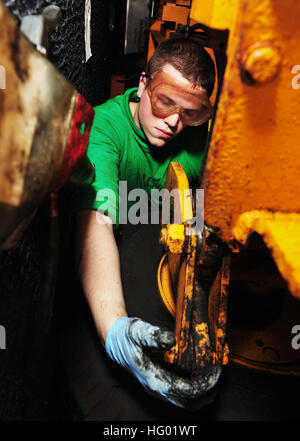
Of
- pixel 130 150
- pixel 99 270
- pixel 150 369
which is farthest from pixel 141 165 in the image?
pixel 150 369

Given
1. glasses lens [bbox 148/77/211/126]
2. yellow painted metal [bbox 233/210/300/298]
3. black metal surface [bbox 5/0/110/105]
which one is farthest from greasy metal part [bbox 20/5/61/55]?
glasses lens [bbox 148/77/211/126]

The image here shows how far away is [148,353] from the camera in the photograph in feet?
2.42

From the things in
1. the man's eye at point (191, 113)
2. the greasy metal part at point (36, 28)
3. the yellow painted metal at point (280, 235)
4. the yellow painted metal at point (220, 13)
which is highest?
the man's eye at point (191, 113)

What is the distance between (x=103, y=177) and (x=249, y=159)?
1.94 feet

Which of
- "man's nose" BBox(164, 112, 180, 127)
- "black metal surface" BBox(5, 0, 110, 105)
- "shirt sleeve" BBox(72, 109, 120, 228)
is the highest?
"black metal surface" BBox(5, 0, 110, 105)

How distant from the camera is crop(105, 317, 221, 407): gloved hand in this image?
2.30 feet

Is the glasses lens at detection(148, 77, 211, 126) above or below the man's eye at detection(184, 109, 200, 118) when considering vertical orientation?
above

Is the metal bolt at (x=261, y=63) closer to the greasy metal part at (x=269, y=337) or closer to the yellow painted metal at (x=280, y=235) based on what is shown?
the yellow painted metal at (x=280, y=235)

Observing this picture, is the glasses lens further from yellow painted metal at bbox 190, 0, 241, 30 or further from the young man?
yellow painted metal at bbox 190, 0, 241, 30

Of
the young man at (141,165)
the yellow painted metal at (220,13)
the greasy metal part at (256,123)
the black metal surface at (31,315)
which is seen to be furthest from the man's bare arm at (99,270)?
the yellow painted metal at (220,13)

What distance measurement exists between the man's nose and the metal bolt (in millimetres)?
823

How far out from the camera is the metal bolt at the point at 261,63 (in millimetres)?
398

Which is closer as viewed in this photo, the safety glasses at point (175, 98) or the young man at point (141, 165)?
the young man at point (141, 165)

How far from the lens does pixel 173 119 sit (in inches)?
47.8
